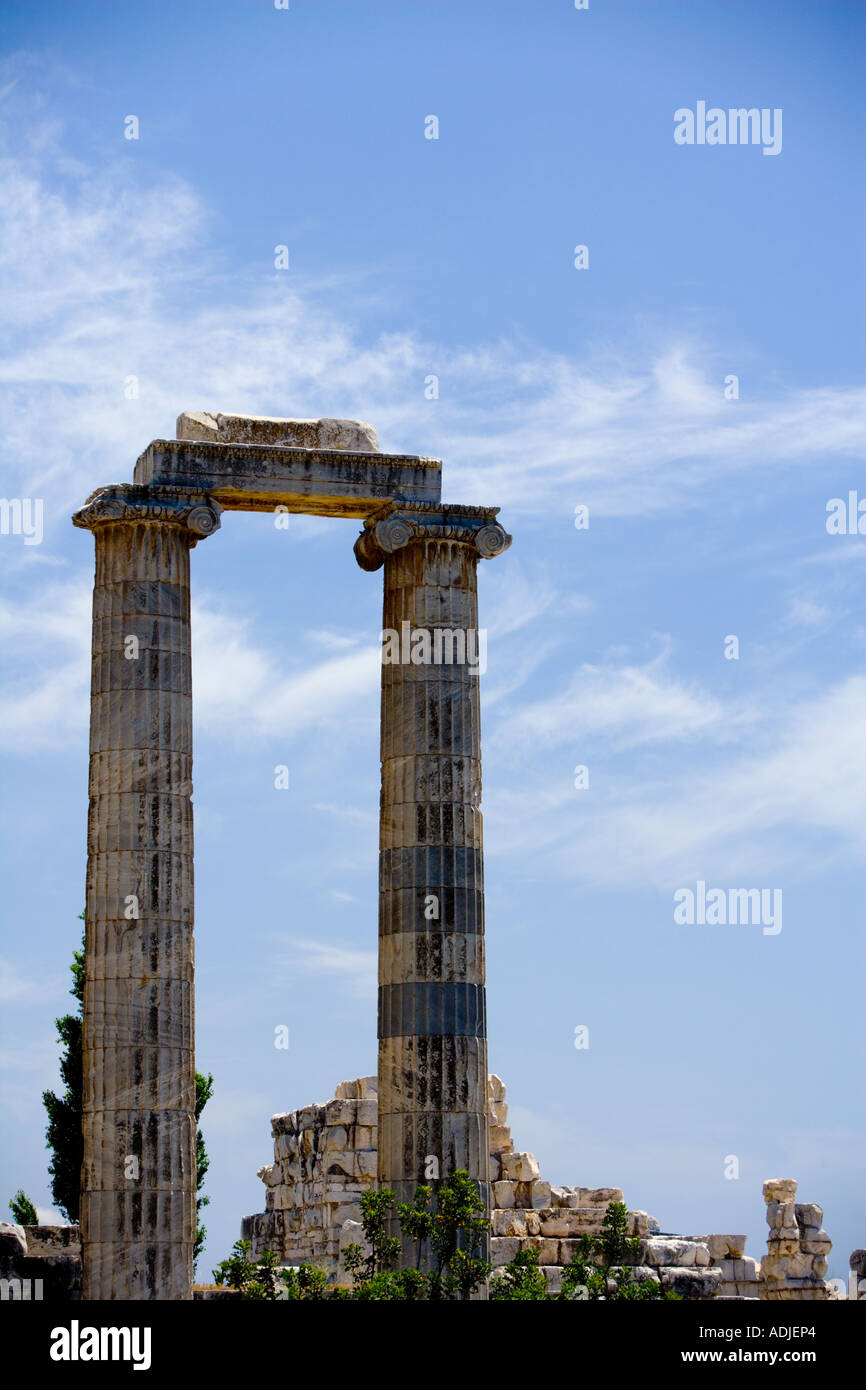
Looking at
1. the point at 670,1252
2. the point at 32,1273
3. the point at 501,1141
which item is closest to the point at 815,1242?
the point at 670,1252

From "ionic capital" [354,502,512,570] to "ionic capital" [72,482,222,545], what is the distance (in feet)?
8.41

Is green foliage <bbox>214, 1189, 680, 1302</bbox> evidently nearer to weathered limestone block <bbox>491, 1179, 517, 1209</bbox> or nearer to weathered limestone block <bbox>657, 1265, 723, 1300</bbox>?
weathered limestone block <bbox>657, 1265, 723, 1300</bbox>

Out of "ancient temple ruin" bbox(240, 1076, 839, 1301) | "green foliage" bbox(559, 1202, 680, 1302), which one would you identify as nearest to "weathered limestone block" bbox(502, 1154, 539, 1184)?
"ancient temple ruin" bbox(240, 1076, 839, 1301)

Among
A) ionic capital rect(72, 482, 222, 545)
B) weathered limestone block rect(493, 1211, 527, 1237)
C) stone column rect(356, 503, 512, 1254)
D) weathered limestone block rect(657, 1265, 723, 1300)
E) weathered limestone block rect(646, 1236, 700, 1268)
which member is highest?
ionic capital rect(72, 482, 222, 545)

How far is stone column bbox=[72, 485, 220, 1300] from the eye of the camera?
34594 millimetres

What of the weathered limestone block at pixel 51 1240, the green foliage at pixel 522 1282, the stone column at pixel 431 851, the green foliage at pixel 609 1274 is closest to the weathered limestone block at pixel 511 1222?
the green foliage at pixel 609 1274

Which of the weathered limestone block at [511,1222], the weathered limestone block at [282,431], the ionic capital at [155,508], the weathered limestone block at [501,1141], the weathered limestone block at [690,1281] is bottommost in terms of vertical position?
the weathered limestone block at [690,1281]

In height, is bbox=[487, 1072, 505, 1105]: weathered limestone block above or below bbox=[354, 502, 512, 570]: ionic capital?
below

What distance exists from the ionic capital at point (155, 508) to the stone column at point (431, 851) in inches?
105

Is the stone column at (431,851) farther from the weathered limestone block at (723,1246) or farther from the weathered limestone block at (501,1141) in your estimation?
the weathered limestone block at (723,1246)

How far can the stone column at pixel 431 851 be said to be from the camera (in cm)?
3619

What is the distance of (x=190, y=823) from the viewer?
3619 centimetres
